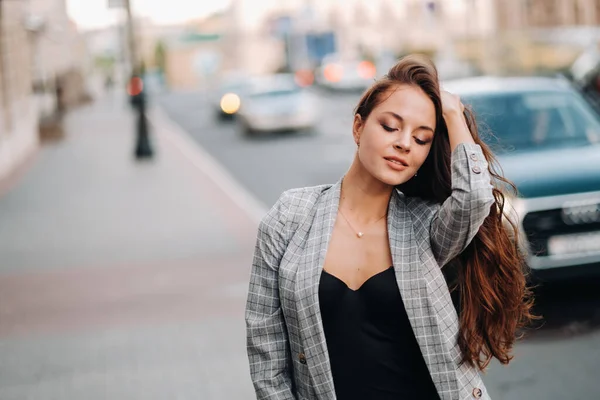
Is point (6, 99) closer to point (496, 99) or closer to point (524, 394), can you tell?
point (496, 99)

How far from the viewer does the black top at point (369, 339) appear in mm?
2607

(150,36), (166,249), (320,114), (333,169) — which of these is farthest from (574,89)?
(150,36)

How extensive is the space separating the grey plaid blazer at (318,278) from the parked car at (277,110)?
26.2 m

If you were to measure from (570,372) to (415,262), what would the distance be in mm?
3718

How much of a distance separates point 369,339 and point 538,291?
5.40m

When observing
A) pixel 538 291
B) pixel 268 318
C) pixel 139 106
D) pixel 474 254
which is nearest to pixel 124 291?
pixel 538 291

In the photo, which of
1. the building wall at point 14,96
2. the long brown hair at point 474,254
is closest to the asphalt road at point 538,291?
the long brown hair at point 474,254

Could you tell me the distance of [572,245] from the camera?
7418 millimetres

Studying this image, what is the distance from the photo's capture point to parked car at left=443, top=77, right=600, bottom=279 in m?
7.38

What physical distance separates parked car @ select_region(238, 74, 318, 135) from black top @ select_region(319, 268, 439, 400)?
26383mm

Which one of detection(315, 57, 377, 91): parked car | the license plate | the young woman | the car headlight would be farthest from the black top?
detection(315, 57, 377, 91): parked car

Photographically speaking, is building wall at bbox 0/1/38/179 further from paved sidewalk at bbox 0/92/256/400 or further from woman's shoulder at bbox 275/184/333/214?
woman's shoulder at bbox 275/184/333/214

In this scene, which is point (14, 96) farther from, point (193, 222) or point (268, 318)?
point (268, 318)

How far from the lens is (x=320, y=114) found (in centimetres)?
3722
